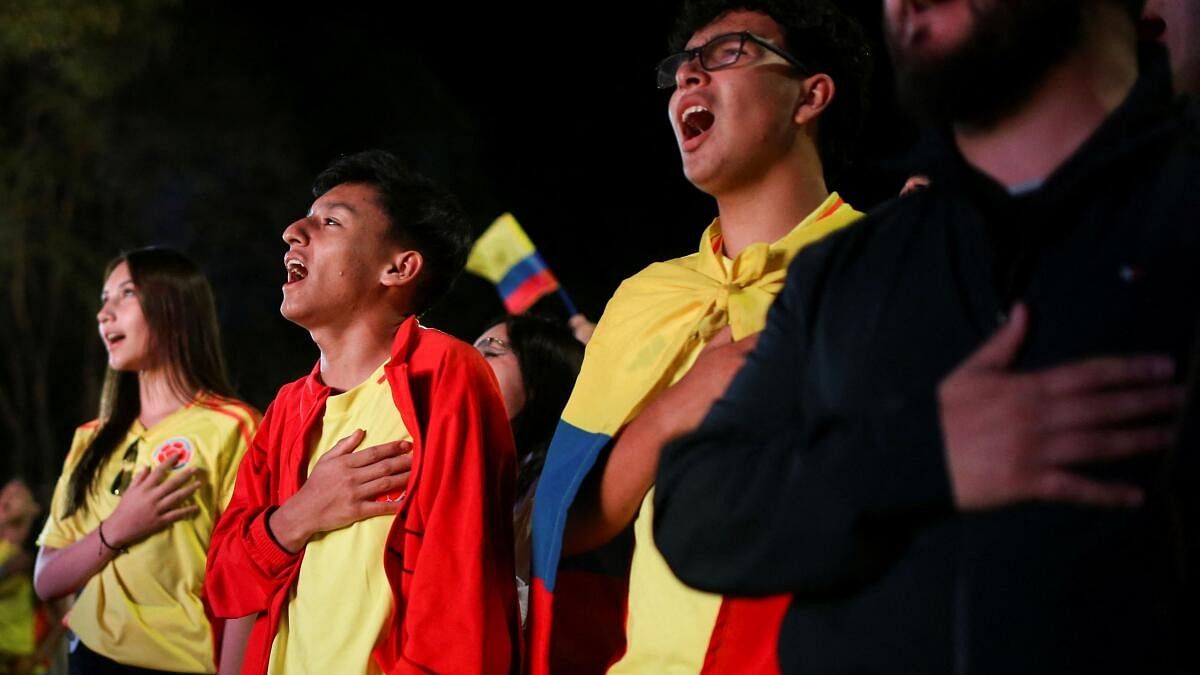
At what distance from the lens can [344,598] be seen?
2699 mm

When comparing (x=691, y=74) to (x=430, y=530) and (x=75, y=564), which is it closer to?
(x=430, y=530)

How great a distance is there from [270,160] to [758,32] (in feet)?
38.2

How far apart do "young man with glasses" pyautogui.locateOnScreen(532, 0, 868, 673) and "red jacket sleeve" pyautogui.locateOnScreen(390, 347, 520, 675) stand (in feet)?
0.42

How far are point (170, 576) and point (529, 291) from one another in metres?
1.61

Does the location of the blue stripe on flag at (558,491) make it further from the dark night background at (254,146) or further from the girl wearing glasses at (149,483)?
the dark night background at (254,146)

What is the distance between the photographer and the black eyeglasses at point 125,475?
4246 mm

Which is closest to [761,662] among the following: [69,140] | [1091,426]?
[1091,426]

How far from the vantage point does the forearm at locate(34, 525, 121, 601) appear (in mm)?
3998

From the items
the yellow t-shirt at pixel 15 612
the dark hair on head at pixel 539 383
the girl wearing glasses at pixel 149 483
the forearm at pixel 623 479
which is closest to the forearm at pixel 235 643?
the girl wearing glasses at pixel 149 483

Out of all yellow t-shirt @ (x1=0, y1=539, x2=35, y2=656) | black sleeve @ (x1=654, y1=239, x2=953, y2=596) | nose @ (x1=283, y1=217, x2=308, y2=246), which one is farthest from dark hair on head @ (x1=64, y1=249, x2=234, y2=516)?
black sleeve @ (x1=654, y1=239, x2=953, y2=596)

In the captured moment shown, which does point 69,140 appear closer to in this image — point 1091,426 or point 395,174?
point 395,174

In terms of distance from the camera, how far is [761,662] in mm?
2043

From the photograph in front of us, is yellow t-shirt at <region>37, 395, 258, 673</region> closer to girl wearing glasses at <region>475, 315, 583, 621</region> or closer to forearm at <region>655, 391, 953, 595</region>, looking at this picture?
girl wearing glasses at <region>475, 315, 583, 621</region>

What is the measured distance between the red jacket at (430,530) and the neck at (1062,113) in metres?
1.52
